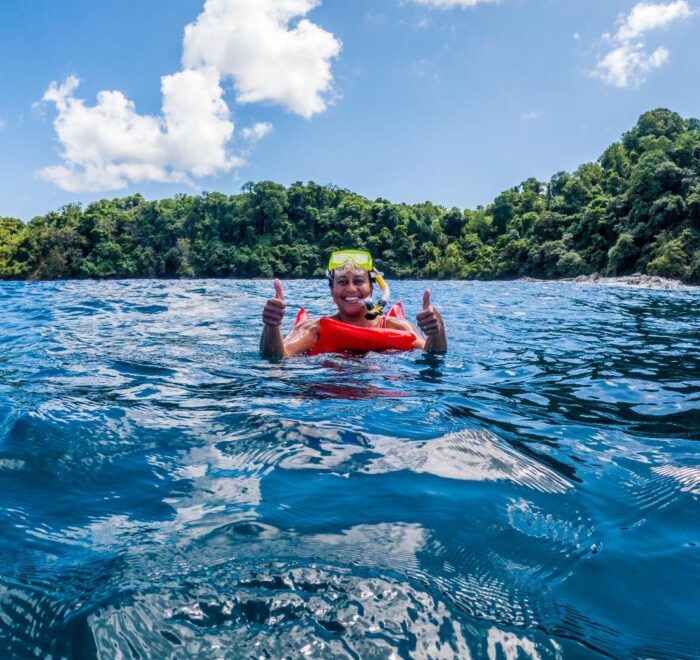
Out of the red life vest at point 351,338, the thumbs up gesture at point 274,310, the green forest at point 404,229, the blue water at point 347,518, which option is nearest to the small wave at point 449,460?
the blue water at point 347,518

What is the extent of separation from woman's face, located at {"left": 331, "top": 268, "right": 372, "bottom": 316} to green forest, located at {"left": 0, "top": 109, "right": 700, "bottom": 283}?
2948 centimetres

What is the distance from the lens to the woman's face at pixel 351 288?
4.57 m

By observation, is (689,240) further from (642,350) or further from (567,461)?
(567,461)

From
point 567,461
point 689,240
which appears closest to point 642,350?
point 567,461

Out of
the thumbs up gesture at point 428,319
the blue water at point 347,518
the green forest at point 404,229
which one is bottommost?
the blue water at point 347,518

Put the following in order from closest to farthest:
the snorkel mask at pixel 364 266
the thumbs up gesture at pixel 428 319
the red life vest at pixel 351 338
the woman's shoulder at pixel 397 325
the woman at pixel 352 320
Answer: the thumbs up gesture at pixel 428 319 < the woman at pixel 352 320 < the red life vest at pixel 351 338 < the snorkel mask at pixel 364 266 < the woman's shoulder at pixel 397 325

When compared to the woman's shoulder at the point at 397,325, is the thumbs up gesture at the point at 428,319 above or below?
above

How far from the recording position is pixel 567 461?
1.96 m

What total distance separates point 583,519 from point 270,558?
3.06 ft

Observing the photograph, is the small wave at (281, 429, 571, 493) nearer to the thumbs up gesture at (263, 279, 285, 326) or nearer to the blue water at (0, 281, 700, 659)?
the blue water at (0, 281, 700, 659)

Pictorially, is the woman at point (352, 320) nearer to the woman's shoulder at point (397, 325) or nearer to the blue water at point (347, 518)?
the woman's shoulder at point (397, 325)

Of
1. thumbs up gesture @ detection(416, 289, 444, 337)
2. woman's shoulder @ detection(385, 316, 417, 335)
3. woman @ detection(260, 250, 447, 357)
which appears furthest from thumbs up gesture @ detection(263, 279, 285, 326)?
woman's shoulder @ detection(385, 316, 417, 335)

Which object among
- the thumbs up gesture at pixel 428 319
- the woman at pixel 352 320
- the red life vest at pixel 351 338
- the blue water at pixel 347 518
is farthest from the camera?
the red life vest at pixel 351 338

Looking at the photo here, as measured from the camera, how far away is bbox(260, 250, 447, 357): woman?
3986mm
